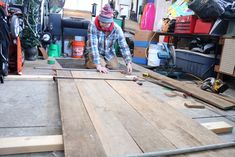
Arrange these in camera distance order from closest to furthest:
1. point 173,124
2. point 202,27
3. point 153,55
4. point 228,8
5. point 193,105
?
point 173,124 < point 193,105 < point 228,8 < point 202,27 < point 153,55

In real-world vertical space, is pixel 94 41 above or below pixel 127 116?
above

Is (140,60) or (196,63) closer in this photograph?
(196,63)

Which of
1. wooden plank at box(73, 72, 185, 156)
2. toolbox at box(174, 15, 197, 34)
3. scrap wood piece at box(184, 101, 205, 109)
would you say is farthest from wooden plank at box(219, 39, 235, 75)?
wooden plank at box(73, 72, 185, 156)

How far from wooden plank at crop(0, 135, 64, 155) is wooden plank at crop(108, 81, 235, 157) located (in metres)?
0.56

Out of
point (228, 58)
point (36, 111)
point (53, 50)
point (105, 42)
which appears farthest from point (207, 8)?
point (53, 50)

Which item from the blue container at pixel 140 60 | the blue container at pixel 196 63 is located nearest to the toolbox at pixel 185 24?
the blue container at pixel 196 63

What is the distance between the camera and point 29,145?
1.03m

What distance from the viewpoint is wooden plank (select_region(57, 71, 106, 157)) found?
986mm

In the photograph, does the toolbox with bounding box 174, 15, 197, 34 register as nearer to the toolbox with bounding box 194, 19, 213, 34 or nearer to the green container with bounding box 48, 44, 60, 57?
the toolbox with bounding box 194, 19, 213, 34

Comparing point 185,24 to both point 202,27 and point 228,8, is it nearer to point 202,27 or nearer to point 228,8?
point 202,27

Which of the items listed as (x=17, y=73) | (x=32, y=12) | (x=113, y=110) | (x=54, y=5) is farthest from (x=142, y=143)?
(x=54, y=5)

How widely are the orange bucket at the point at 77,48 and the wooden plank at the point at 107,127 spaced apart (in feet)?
8.79

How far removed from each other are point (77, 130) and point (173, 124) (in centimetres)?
57

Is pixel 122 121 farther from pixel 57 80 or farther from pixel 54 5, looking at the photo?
pixel 54 5
